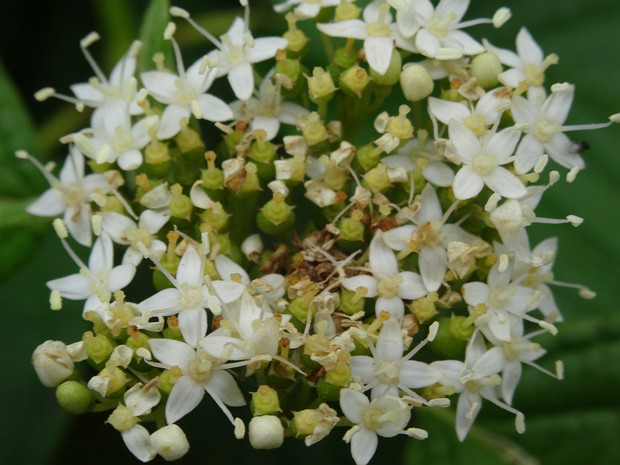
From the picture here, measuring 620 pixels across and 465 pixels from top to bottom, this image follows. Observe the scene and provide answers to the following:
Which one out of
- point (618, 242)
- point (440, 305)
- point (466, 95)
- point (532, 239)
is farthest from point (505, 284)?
point (618, 242)

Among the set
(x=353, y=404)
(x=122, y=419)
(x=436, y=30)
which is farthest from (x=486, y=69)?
(x=122, y=419)

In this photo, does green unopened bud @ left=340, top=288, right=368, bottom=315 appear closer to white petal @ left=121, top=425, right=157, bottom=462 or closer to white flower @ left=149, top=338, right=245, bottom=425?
white flower @ left=149, top=338, right=245, bottom=425

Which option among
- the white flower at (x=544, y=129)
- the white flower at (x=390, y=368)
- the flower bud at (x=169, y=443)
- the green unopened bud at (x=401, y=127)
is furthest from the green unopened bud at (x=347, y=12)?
the flower bud at (x=169, y=443)

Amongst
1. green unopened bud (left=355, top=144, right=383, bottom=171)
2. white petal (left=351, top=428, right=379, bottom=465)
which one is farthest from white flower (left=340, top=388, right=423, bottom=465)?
green unopened bud (left=355, top=144, right=383, bottom=171)

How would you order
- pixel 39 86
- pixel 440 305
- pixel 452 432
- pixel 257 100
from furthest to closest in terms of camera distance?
pixel 39 86 → pixel 452 432 → pixel 257 100 → pixel 440 305

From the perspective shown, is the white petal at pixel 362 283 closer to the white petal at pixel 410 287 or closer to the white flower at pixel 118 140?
the white petal at pixel 410 287

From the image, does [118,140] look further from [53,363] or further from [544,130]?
[544,130]

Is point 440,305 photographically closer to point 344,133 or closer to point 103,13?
point 344,133
